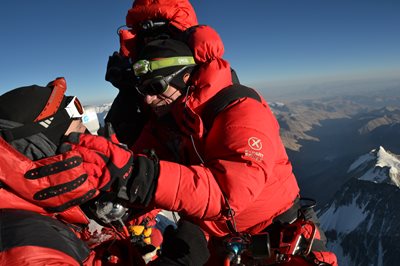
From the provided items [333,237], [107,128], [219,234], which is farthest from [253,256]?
[333,237]

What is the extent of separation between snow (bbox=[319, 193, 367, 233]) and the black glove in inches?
7855

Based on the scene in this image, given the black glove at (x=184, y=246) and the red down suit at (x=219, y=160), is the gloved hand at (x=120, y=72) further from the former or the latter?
the black glove at (x=184, y=246)

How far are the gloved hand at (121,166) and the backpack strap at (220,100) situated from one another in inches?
47.7

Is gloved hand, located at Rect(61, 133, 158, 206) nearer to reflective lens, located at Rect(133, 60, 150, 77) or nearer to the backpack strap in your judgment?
the backpack strap

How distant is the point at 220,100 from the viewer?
170 inches

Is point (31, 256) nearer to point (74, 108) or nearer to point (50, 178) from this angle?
point (50, 178)

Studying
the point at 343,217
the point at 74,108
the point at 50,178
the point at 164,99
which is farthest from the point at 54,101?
the point at 343,217

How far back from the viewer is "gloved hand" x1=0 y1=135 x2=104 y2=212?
269cm

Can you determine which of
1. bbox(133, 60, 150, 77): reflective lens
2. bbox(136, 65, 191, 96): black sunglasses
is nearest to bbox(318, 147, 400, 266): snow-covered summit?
bbox(136, 65, 191, 96): black sunglasses

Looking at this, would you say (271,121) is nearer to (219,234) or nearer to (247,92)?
(247,92)

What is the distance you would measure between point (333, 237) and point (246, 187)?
19810 centimetres

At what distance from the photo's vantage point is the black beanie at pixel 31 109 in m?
3.11

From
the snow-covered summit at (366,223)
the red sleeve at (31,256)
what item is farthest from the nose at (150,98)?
the snow-covered summit at (366,223)

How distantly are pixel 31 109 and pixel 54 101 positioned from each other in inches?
13.2
